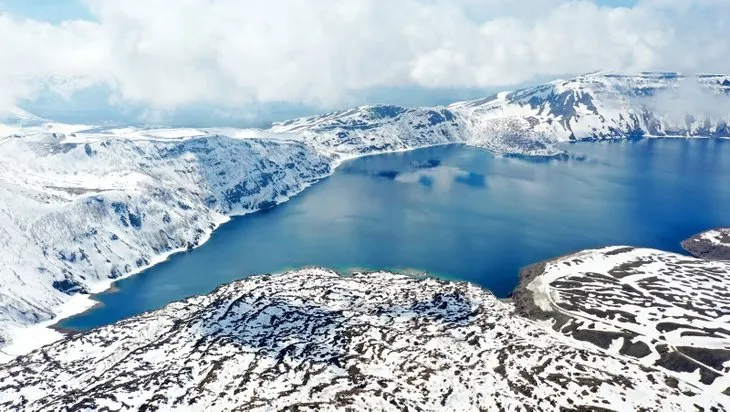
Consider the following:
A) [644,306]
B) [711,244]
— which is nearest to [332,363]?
[644,306]

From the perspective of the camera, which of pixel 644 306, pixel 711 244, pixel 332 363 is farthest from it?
pixel 711 244

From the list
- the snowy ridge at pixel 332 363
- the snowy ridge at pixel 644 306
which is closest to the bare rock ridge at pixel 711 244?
the snowy ridge at pixel 644 306

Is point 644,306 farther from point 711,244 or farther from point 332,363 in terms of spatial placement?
point 711,244

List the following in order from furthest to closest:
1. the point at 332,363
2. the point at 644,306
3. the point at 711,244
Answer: the point at 711,244 < the point at 644,306 < the point at 332,363

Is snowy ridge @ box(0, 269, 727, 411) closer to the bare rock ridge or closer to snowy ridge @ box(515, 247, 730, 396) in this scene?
snowy ridge @ box(515, 247, 730, 396)

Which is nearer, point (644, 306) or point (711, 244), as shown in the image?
point (644, 306)

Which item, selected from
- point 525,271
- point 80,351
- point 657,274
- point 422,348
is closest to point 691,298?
point 657,274

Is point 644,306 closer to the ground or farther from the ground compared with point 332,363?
closer to the ground

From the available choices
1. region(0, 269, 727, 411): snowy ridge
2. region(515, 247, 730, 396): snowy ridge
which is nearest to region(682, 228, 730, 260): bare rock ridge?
region(515, 247, 730, 396): snowy ridge

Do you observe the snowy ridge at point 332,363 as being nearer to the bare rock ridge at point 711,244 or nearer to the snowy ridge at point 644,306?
the snowy ridge at point 644,306
